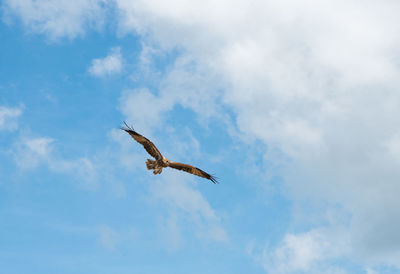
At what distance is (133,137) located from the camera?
4719cm

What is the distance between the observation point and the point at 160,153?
4806cm

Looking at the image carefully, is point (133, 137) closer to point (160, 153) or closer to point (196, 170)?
point (160, 153)

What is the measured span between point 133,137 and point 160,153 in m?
2.49

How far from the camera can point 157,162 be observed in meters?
48.5

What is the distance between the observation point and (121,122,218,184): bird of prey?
155 ft

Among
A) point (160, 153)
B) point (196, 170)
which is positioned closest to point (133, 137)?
point (160, 153)

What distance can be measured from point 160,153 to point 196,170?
4.35 meters

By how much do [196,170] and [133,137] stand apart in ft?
22.0

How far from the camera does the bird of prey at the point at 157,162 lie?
47.1m

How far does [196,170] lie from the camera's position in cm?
5109

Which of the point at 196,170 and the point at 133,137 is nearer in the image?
the point at 133,137
